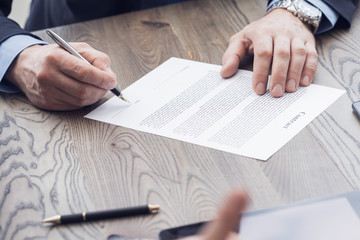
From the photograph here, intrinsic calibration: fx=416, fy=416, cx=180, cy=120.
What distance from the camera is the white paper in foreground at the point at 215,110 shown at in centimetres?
66

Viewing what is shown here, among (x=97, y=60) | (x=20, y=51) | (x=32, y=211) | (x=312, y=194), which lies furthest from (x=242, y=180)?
(x=20, y=51)

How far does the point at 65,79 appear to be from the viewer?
778 mm

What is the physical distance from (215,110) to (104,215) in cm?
29

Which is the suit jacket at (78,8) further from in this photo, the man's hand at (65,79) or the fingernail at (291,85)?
the fingernail at (291,85)

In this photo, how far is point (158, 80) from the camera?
86 cm

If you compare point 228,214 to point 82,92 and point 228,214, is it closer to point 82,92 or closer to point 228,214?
→ point 228,214

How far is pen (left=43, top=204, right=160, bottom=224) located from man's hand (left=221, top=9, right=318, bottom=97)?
1.12 ft

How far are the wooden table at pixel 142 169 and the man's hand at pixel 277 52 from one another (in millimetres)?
46

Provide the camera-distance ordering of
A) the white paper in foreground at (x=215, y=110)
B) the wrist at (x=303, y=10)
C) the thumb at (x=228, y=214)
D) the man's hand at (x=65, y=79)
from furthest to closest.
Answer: the wrist at (x=303, y=10)
the man's hand at (x=65, y=79)
the white paper in foreground at (x=215, y=110)
the thumb at (x=228, y=214)

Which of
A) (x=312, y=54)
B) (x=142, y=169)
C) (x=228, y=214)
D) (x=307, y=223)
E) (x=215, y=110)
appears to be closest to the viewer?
(x=228, y=214)

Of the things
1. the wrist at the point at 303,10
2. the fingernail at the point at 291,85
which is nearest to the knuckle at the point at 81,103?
the fingernail at the point at 291,85

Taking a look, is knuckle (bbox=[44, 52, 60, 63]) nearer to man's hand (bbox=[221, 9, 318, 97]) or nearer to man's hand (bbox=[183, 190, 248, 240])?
man's hand (bbox=[221, 9, 318, 97])

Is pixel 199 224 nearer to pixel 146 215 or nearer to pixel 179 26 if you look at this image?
pixel 146 215

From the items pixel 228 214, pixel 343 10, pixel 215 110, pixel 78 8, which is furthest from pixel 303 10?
pixel 228 214
